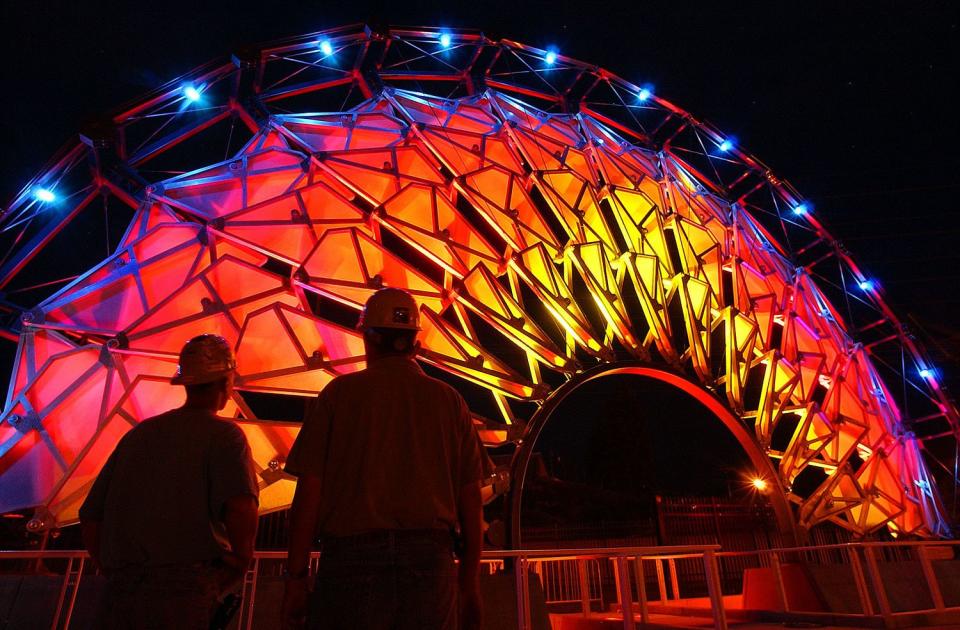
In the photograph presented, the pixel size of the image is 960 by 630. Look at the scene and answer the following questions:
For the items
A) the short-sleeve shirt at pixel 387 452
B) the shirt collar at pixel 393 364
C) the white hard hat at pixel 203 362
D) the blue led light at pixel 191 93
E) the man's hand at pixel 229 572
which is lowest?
the man's hand at pixel 229 572

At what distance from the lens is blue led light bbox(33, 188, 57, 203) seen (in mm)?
11117

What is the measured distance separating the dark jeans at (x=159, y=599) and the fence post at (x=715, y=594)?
519 centimetres

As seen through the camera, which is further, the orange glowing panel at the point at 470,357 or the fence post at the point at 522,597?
the orange glowing panel at the point at 470,357

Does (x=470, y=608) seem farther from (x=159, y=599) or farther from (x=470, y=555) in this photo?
(x=159, y=599)

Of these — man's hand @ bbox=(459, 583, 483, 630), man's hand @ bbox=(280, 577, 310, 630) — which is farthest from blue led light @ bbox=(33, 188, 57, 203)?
man's hand @ bbox=(459, 583, 483, 630)

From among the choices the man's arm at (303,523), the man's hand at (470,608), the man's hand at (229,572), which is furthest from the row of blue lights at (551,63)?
the man's hand at (470,608)

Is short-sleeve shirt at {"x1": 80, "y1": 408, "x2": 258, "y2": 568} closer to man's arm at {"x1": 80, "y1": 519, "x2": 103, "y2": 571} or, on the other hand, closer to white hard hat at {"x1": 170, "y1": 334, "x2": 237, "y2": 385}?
man's arm at {"x1": 80, "y1": 519, "x2": 103, "y2": 571}

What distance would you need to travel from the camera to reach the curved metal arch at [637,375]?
1098cm

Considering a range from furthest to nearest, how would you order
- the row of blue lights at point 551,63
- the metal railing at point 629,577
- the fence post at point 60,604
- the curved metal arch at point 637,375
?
the row of blue lights at point 551,63
the curved metal arch at point 637,375
the metal railing at point 629,577
the fence post at point 60,604

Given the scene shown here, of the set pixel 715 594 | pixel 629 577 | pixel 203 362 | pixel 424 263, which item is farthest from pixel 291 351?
pixel 203 362

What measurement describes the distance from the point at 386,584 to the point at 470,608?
53 cm

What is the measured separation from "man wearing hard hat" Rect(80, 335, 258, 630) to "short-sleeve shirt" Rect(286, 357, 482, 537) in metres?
0.37

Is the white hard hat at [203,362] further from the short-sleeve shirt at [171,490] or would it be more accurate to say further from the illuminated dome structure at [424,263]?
the illuminated dome structure at [424,263]

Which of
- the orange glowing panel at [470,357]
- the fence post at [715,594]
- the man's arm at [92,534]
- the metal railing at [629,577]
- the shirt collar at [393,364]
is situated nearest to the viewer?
the shirt collar at [393,364]
